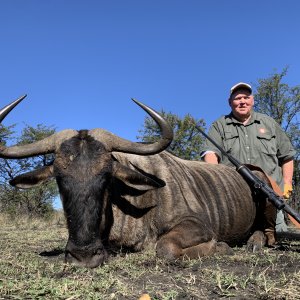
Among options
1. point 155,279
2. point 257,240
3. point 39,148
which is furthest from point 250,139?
point 155,279

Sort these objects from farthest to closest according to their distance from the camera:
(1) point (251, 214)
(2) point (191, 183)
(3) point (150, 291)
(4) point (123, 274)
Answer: (1) point (251, 214) < (2) point (191, 183) < (4) point (123, 274) < (3) point (150, 291)

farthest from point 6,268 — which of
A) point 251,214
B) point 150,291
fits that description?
point 251,214

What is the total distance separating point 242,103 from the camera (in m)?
6.96

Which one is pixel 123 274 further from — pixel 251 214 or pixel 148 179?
pixel 251 214

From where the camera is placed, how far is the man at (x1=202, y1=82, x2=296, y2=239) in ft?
22.8

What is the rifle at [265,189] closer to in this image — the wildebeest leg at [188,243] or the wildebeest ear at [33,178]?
the wildebeest leg at [188,243]

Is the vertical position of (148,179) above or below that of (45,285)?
above

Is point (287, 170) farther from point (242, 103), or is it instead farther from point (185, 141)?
point (185, 141)

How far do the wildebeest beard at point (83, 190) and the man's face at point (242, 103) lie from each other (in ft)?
11.7

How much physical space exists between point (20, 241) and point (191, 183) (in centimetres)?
271

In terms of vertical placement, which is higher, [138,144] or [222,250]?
[138,144]

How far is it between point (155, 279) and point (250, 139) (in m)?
4.43

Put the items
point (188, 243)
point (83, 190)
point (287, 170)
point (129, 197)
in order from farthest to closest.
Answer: point (287, 170), point (129, 197), point (188, 243), point (83, 190)

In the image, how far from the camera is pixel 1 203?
766 inches
